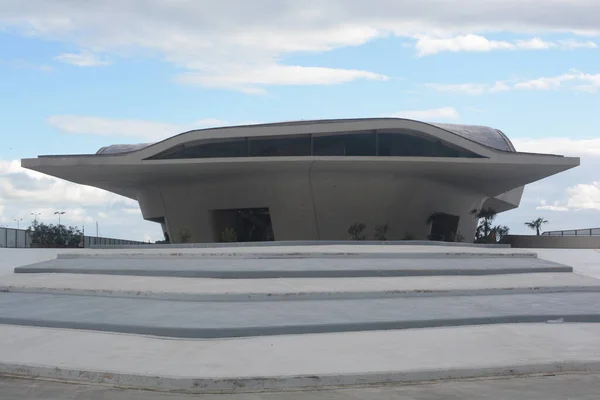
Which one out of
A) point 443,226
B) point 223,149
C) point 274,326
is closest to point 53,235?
point 223,149

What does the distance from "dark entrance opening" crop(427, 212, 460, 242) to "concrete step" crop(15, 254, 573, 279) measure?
1497 centimetres

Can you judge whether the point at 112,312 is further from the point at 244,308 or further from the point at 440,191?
the point at 440,191

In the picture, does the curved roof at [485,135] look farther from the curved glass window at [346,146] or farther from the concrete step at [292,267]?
the concrete step at [292,267]

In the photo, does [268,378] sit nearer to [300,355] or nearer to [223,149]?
[300,355]

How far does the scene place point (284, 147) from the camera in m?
29.6

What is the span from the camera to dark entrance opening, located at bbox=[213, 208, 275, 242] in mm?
36969

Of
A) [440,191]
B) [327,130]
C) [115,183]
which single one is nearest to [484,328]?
[327,130]

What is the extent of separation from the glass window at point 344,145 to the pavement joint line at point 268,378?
20232mm

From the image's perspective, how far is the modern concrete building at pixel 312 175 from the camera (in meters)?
29.4

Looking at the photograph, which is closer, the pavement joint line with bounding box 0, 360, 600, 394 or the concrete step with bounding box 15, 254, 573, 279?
the pavement joint line with bounding box 0, 360, 600, 394

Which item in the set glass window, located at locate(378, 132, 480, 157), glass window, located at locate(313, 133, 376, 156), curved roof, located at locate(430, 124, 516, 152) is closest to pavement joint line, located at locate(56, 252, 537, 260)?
glass window, located at locate(378, 132, 480, 157)

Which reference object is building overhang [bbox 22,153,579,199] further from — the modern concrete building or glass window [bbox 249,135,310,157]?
glass window [bbox 249,135,310,157]

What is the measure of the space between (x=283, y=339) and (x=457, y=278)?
7524 millimetres

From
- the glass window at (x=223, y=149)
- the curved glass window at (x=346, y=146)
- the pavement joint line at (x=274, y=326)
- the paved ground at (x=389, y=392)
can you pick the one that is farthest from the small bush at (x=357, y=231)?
the paved ground at (x=389, y=392)
